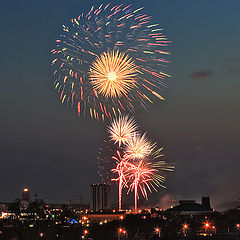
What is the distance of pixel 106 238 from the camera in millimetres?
138625

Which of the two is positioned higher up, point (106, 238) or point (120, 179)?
point (120, 179)

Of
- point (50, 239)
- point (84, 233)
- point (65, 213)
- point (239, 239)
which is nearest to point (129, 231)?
point (65, 213)

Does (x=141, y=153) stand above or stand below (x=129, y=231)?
above

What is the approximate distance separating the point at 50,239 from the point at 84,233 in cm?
1419

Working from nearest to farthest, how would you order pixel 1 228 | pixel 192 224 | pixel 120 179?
1. pixel 120 179
2. pixel 1 228
3. pixel 192 224

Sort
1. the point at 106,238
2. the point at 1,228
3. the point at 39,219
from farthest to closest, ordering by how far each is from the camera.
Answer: the point at 39,219, the point at 106,238, the point at 1,228

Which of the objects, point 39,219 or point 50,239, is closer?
point 50,239

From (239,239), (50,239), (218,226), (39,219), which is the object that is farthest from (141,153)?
(218,226)

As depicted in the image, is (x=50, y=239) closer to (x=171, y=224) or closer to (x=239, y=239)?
(x=239, y=239)

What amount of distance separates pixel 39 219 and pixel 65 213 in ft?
73.3

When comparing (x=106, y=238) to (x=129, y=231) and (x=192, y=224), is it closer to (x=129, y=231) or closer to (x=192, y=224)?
(x=129, y=231)

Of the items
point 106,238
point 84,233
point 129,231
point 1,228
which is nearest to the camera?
point 1,228

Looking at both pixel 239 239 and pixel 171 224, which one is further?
pixel 171 224

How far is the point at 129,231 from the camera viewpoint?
16425cm
